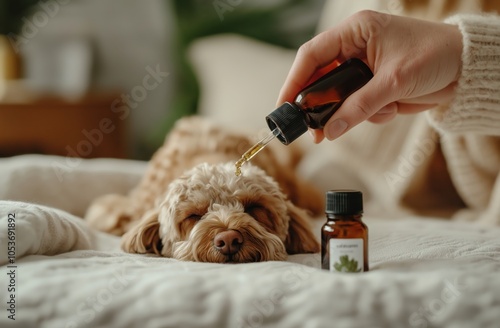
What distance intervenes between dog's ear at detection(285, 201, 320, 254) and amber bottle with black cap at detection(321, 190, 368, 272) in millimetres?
329

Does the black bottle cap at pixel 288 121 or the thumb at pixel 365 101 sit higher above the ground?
the thumb at pixel 365 101

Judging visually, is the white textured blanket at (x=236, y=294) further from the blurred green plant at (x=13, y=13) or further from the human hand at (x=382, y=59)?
the blurred green plant at (x=13, y=13)

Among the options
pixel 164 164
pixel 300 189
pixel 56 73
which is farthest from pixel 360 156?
pixel 56 73

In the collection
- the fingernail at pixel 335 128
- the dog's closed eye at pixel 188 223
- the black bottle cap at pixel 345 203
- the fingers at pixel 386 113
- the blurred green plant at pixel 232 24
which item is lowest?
the dog's closed eye at pixel 188 223

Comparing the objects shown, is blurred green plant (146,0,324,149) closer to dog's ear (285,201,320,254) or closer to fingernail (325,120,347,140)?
dog's ear (285,201,320,254)

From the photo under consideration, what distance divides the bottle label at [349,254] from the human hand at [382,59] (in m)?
0.28

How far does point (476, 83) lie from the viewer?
1282 mm

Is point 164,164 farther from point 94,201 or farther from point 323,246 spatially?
point 323,246

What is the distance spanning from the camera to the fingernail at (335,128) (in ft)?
3.85

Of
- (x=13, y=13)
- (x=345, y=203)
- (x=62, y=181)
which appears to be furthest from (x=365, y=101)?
(x=13, y=13)

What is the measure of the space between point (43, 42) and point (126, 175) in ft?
6.83

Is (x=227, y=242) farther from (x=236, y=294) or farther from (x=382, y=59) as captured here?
(x=382, y=59)

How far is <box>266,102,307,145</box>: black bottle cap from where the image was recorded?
1.14m

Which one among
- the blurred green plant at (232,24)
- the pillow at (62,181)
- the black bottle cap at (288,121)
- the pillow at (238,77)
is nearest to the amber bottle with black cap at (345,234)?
the black bottle cap at (288,121)
